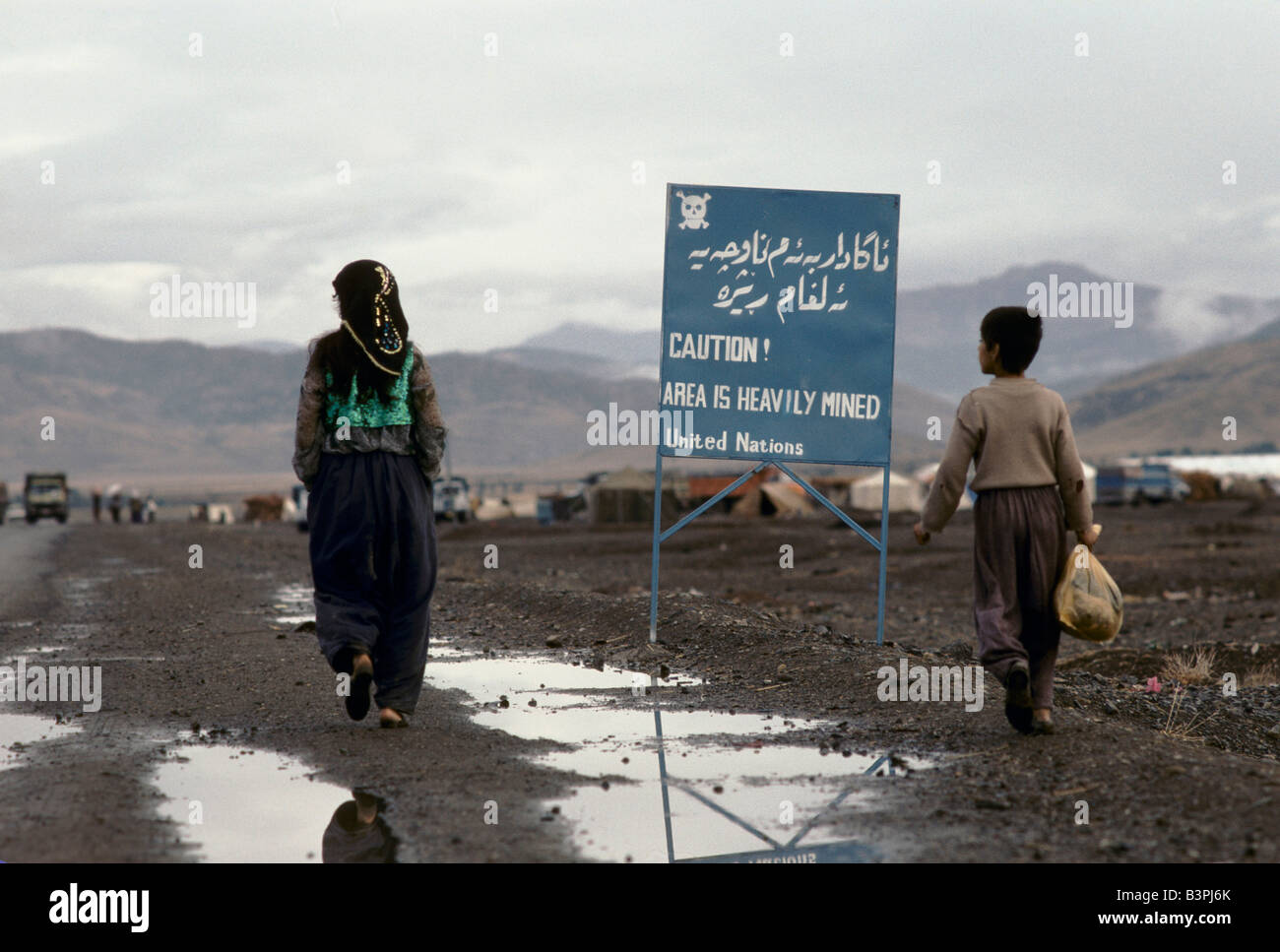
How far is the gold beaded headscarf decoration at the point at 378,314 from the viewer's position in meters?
6.91

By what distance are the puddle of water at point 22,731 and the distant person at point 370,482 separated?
145 centimetres

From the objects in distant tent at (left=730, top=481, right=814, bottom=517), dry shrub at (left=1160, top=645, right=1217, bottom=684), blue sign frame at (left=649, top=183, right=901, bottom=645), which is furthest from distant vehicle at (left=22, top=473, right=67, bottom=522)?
dry shrub at (left=1160, top=645, right=1217, bottom=684)

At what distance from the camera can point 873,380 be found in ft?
32.7

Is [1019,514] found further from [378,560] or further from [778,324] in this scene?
[778,324]

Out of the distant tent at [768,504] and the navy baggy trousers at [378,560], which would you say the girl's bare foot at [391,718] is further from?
the distant tent at [768,504]

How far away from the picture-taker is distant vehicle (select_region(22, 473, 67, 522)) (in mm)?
67688

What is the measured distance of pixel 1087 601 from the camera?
631 cm

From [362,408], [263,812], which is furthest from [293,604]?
[263,812]

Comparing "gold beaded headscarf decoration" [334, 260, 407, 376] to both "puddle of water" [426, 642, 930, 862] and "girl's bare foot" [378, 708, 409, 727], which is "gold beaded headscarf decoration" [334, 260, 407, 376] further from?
"puddle of water" [426, 642, 930, 862]

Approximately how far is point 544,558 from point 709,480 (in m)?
40.4

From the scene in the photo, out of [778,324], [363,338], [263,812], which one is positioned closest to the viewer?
[263,812]

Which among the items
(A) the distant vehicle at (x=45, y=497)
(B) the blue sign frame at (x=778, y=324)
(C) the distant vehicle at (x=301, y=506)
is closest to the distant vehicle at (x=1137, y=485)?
(C) the distant vehicle at (x=301, y=506)

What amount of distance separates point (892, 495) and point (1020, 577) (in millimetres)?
70574
